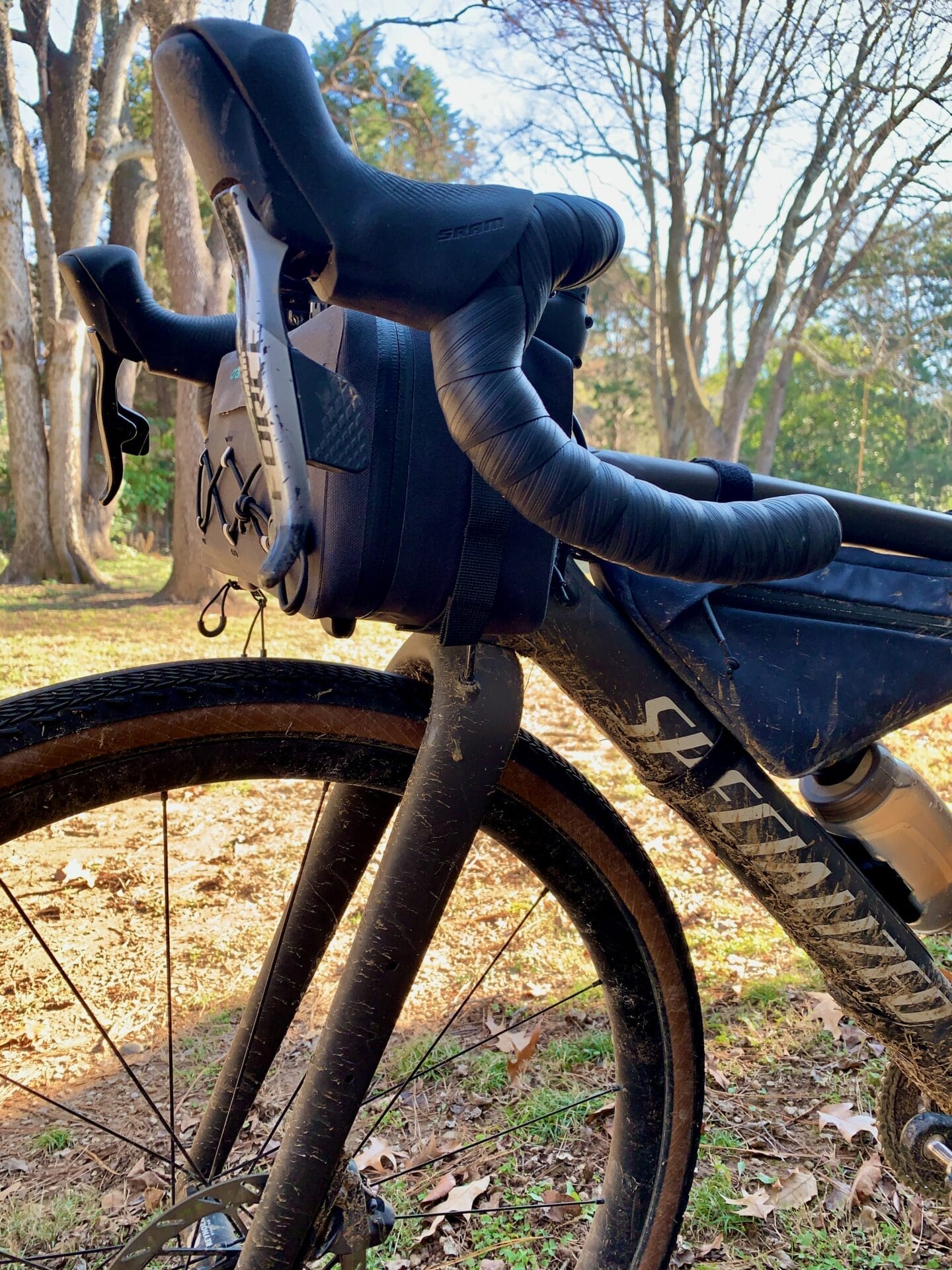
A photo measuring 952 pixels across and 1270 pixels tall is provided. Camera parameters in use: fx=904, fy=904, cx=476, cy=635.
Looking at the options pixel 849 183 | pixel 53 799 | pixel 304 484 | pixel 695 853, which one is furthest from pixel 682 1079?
pixel 849 183

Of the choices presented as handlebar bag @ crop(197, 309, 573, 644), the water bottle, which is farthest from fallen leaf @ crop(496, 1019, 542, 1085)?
handlebar bag @ crop(197, 309, 573, 644)

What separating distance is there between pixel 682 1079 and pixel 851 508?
796 millimetres

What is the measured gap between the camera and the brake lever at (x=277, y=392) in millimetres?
615

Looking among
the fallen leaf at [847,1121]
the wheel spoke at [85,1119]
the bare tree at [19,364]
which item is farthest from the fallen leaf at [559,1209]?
the bare tree at [19,364]

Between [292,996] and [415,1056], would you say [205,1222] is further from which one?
[415,1056]

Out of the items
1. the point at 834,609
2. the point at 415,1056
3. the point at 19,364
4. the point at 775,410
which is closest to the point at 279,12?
the point at 19,364

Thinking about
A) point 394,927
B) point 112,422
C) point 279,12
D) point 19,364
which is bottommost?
point 394,927

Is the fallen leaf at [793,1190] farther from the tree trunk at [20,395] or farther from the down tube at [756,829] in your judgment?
the tree trunk at [20,395]

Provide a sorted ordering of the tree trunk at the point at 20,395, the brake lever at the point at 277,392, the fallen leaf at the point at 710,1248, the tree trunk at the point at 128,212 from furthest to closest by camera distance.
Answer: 1. the tree trunk at the point at 128,212
2. the tree trunk at the point at 20,395
3. the fallen leaf at the point at 710,1248
4. the brake lever at the point at 277,392

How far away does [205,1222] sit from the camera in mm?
1146

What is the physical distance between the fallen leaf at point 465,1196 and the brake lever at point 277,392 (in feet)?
4.98

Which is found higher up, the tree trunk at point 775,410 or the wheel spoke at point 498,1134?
the tree trunk at point 775,410

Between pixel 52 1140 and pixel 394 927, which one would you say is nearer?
pixel 394 927

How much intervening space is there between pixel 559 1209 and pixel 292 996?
865mm
